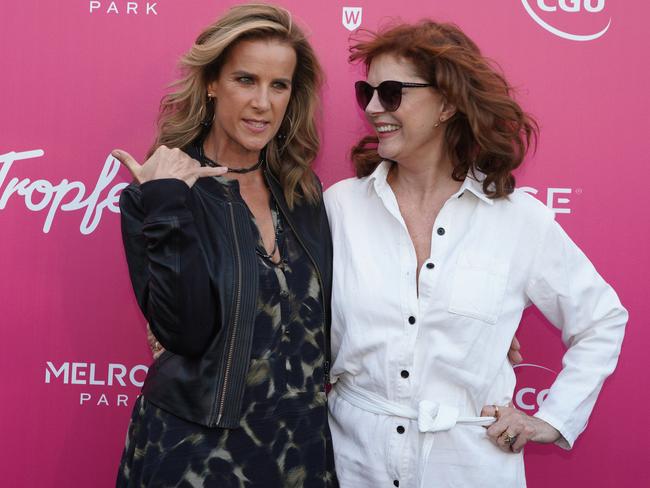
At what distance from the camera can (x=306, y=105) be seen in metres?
2.62

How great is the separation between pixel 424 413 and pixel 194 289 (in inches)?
Result: 29.8

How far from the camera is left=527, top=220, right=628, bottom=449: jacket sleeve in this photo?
2.41 meters

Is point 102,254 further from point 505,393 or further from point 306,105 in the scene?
point 505,393

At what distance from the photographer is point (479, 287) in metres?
2.35

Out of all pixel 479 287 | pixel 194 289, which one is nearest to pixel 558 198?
pixel 479 287

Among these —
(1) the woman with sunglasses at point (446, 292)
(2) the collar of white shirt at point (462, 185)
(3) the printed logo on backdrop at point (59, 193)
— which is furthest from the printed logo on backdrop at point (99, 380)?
(2) the collar of white shirt at point (462, 185)

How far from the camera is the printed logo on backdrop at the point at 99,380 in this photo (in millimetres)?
2939

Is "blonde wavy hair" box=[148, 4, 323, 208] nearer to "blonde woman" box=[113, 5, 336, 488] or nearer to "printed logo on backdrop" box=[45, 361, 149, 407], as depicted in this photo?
"blonde woman" box=[113, 5, 336, 488]

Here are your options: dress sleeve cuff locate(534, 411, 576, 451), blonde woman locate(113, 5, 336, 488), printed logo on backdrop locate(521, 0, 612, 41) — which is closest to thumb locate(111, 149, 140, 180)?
blonde woman locate(113, 5, 336, 488)

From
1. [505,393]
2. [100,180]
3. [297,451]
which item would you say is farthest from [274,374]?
[100,180]

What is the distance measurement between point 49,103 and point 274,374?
53.8 inches

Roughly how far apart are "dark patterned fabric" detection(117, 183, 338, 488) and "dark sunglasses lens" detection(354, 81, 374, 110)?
490mm

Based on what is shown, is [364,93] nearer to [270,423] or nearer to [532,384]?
[270,423]

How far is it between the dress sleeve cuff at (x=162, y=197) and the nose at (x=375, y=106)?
2.23ft
